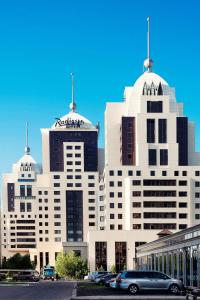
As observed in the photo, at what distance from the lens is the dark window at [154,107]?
177m

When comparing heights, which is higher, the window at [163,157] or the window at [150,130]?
the window at [150,130]

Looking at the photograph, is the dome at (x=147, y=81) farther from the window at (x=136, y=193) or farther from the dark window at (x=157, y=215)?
the dark window at (x=157, y=215)

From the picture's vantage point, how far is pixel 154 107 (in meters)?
177

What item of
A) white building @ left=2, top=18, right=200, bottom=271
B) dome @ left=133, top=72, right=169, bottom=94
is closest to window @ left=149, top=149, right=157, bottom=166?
white building @ left=2, top=18, right=200, bottom=271

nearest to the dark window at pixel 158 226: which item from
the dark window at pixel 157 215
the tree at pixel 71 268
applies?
→ the dark window at pixel 157 215

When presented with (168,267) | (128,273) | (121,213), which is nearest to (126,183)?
(121,213)

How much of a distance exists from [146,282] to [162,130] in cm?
12685

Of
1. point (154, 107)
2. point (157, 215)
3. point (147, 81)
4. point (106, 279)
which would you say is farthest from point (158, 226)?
point (106, 279)

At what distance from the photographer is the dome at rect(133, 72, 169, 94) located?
18225 centimetres

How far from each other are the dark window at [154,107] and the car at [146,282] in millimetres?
127302

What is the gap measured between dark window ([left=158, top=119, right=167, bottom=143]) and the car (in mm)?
124497

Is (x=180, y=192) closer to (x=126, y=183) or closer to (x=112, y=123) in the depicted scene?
(x=126, y=183)

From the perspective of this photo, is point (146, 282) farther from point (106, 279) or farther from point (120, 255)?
point (120, 255)

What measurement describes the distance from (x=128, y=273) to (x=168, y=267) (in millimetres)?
24728
